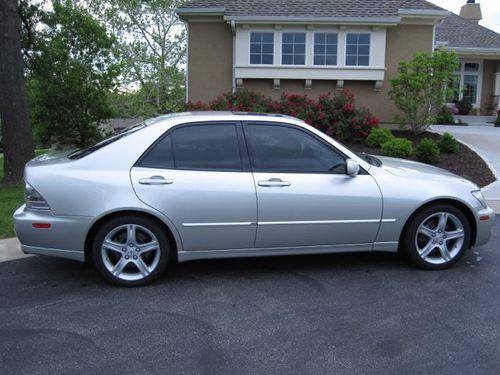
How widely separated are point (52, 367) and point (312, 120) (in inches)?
434

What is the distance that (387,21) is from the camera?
15281 millimetres

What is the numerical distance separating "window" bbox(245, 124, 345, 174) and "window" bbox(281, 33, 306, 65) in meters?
11.6

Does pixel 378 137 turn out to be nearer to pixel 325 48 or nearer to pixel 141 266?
pixel 325 48

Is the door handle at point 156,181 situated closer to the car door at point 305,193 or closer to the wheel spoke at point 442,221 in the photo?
the car door at point 305,193

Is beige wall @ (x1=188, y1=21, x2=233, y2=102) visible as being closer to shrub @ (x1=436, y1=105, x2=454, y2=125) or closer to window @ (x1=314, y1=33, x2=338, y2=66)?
window @ (x1=314, y1=33, x2=338, y2=66)

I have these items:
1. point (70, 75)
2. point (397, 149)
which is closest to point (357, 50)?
point (397, 149)

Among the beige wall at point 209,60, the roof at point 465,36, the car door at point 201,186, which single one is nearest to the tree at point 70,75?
the beige wall at point 209,60

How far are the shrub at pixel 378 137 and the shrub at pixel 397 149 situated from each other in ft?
3.18

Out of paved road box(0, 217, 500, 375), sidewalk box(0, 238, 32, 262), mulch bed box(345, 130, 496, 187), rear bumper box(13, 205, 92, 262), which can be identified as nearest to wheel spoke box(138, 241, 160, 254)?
paved road box(0, 217, 500, 375)

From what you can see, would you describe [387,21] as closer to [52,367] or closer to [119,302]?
[119,302]

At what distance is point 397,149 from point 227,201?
296 inches

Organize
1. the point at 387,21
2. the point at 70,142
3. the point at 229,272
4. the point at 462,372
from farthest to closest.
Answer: the point at 70,142 → the point at 387,21 → the point at 229,272 → the point at 462,372

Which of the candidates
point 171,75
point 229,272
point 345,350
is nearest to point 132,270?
point 229,272

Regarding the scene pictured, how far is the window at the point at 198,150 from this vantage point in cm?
476
